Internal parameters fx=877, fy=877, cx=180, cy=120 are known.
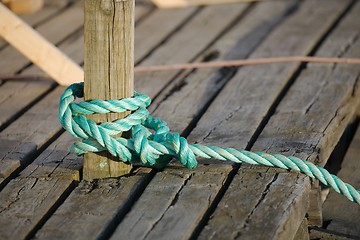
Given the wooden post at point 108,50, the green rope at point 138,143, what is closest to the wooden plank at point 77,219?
the green rope at point 138,143

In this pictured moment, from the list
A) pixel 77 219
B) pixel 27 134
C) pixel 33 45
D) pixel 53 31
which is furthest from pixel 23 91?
pixel 77 219

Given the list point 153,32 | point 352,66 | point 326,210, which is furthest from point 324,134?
point 153,32

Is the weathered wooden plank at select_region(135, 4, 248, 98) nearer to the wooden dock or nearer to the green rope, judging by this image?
the wooden dock

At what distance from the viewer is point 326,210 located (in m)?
3.08

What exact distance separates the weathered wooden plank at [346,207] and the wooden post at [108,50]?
87cm

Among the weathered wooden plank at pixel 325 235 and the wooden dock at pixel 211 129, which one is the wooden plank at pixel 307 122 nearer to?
the wooden dock at pixel 211 129

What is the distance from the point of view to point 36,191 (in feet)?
8.66

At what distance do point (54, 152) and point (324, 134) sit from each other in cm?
92

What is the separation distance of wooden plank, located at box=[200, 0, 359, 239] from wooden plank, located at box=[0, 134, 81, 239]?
1.60 ft

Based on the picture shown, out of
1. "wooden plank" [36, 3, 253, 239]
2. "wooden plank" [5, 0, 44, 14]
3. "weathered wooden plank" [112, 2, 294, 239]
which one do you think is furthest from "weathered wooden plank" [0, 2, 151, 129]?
"wooden plank" [36, 3, 253, 239]

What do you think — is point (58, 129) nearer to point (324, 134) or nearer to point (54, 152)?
point (54, 152)

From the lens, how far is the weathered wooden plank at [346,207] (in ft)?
9.58

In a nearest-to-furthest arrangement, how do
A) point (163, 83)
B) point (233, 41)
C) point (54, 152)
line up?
point (54, 152), point (163, 83), point (233, 41)

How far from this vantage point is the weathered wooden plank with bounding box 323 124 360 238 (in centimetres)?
292
